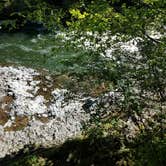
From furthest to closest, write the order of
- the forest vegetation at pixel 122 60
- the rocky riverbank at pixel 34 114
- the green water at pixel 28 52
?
the green water at pixel 28 52 < the rocky riverbank at pixel 34 114 < the forest vegetation at pixel 122 60

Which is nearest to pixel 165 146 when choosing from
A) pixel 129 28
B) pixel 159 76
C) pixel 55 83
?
pixel 159 76

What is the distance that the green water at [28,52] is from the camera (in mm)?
17516

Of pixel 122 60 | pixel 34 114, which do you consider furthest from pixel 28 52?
pixel 122 60

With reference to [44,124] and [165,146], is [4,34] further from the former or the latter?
[165,146]

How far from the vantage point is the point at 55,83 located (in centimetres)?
1572

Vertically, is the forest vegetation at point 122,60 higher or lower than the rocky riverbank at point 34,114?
higher

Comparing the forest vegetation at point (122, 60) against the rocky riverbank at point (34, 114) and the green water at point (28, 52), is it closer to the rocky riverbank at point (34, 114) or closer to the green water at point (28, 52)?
the rocky riverbank at point (34, 114)

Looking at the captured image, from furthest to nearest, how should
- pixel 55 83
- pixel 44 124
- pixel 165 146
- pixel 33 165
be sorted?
pixel 55 83 → pixel 44 124 → pixel 33 165 → pixel 165 146

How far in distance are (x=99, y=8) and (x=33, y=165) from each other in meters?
5.00

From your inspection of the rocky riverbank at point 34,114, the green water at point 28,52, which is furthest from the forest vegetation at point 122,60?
the green water at point 28,52

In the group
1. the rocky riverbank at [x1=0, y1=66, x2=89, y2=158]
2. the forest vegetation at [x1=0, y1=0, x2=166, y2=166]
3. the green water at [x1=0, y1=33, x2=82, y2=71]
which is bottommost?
the green water at [x1=0, y1=33, x2=82, y2=71]

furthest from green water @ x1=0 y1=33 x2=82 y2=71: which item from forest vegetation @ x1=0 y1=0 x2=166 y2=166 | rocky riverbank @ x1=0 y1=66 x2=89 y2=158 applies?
forest vegetation @ x1=0 y1=0 x2=166 y2=166

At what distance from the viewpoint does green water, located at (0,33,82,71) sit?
17.5 meters

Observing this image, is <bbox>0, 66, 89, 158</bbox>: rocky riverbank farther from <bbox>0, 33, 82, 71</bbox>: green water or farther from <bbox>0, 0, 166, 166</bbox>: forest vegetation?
<bbox>0, 0, 166, 166</bbox>: forest vegetation
